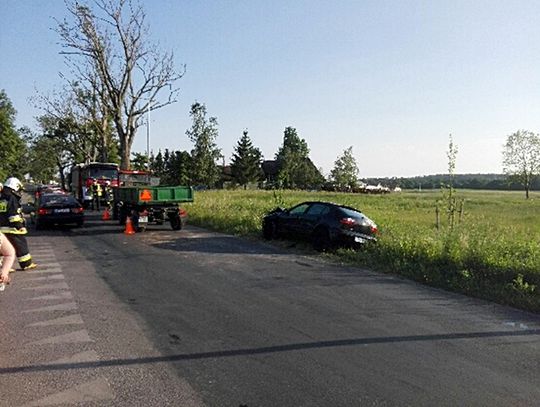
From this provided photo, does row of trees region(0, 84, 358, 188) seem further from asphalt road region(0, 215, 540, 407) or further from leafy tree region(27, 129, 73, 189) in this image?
asphalt road region(0, 215, 540, 407)

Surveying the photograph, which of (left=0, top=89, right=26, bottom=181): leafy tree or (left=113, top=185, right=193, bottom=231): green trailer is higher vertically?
(left=0, top=89, right=26, bottom=181): leafy tree

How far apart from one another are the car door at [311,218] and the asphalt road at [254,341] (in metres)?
4.05

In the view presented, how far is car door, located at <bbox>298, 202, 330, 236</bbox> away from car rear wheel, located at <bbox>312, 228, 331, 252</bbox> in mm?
224

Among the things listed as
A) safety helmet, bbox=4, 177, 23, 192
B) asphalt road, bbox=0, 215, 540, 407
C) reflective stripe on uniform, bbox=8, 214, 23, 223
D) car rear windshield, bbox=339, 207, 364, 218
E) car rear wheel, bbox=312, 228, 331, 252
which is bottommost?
asphalt road, bbox=0, 215, 540, 407

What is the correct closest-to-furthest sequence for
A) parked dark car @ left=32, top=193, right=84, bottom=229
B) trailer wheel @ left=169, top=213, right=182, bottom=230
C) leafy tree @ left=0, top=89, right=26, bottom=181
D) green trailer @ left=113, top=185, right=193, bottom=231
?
green trailer @ left=113, top=185, right=193, bottom=231
trailer wheel @ left=169, top=213, right=182, bottom=230
parked dark car @ left=32, top=193, right=84, bottom=229
leafy tree @ left=0, top=89, right=26, bottom=181

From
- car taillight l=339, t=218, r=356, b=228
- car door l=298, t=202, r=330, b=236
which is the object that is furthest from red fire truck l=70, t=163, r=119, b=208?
car taillight l=339, t=218, r=356, b=228

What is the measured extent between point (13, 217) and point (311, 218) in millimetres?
8178

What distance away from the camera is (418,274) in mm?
10914

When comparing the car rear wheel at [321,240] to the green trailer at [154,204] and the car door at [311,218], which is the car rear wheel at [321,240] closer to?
the car door at [311,218]

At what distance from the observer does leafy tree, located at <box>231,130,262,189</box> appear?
82688 mm

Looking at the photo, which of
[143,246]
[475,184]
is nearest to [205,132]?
[143,246]

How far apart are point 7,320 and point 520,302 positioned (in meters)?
7.52

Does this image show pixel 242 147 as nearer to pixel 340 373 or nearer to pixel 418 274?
pixel 418 274

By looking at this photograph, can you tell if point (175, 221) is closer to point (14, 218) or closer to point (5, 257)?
point (14, 218)
